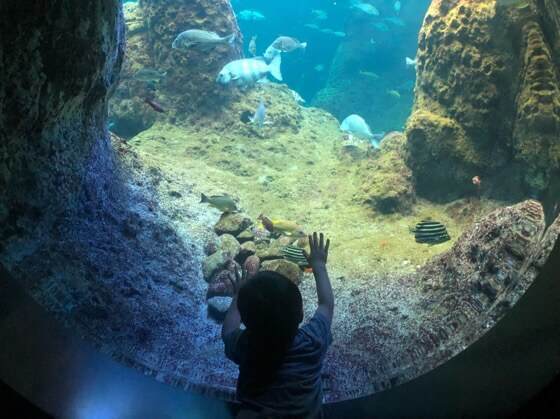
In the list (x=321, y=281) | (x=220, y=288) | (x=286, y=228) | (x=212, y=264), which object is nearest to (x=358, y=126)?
(x=286, y=228)

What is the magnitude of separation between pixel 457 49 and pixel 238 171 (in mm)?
4805

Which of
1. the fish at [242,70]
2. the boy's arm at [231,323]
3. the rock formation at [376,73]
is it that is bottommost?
the rock formation at [376,73]

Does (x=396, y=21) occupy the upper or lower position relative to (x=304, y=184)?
upper

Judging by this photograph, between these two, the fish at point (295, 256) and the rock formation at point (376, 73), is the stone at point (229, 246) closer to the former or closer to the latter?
the fish at point (295, 256)

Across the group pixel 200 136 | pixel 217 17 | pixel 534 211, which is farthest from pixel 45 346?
pixel 217 17

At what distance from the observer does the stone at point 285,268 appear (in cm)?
422

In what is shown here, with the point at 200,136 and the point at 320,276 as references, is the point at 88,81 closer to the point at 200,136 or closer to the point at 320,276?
the point at 320,276

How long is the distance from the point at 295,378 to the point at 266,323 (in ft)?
1.01

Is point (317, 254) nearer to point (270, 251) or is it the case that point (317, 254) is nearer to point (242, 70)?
point (270, 251)

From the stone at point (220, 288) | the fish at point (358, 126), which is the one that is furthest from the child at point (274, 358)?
the fish at point (358, 126)

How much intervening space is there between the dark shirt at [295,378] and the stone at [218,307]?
63.3 inches

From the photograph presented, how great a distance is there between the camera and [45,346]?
5.18 feet

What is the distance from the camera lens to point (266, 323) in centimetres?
154

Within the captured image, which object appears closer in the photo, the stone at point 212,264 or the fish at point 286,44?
the stone at point 212,264
